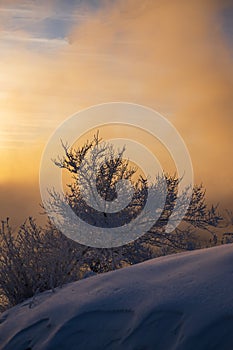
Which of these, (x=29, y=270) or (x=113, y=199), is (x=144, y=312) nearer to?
(x=29, y=270)

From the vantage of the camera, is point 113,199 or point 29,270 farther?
point 113,199

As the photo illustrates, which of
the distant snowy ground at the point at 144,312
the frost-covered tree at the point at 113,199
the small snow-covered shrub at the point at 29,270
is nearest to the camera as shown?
the distant snowy ground at the point at 144,312

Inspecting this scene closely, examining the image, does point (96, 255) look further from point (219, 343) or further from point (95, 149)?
point (219, 343)

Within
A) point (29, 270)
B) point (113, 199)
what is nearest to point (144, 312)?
point (29, 270)

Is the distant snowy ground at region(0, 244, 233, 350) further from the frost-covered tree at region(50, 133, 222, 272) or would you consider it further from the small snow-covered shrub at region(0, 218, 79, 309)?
the frost-covered tree at region(50, 133, 222, 272)

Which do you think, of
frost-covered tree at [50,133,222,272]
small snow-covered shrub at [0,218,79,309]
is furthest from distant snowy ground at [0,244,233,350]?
frost-covered tree at [50,133,222,272]

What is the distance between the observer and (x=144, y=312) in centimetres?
560

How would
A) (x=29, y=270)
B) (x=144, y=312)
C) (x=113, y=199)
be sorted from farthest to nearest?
(x=113, y=199) → (x=29, y=270) → (x=144, y=312)

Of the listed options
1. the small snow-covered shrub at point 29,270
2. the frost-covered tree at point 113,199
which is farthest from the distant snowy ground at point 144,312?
the frost-covered tree at point 113,199

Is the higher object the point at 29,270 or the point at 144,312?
the point at 29,270

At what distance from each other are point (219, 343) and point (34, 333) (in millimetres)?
2456

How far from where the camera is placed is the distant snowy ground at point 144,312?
5137 millimetres

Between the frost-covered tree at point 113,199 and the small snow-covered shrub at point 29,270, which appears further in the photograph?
the frost-covered tree at point 113,199

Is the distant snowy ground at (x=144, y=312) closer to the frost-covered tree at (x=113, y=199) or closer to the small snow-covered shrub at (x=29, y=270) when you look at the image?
the small snow-covered shrub at (x=29, y=270)
